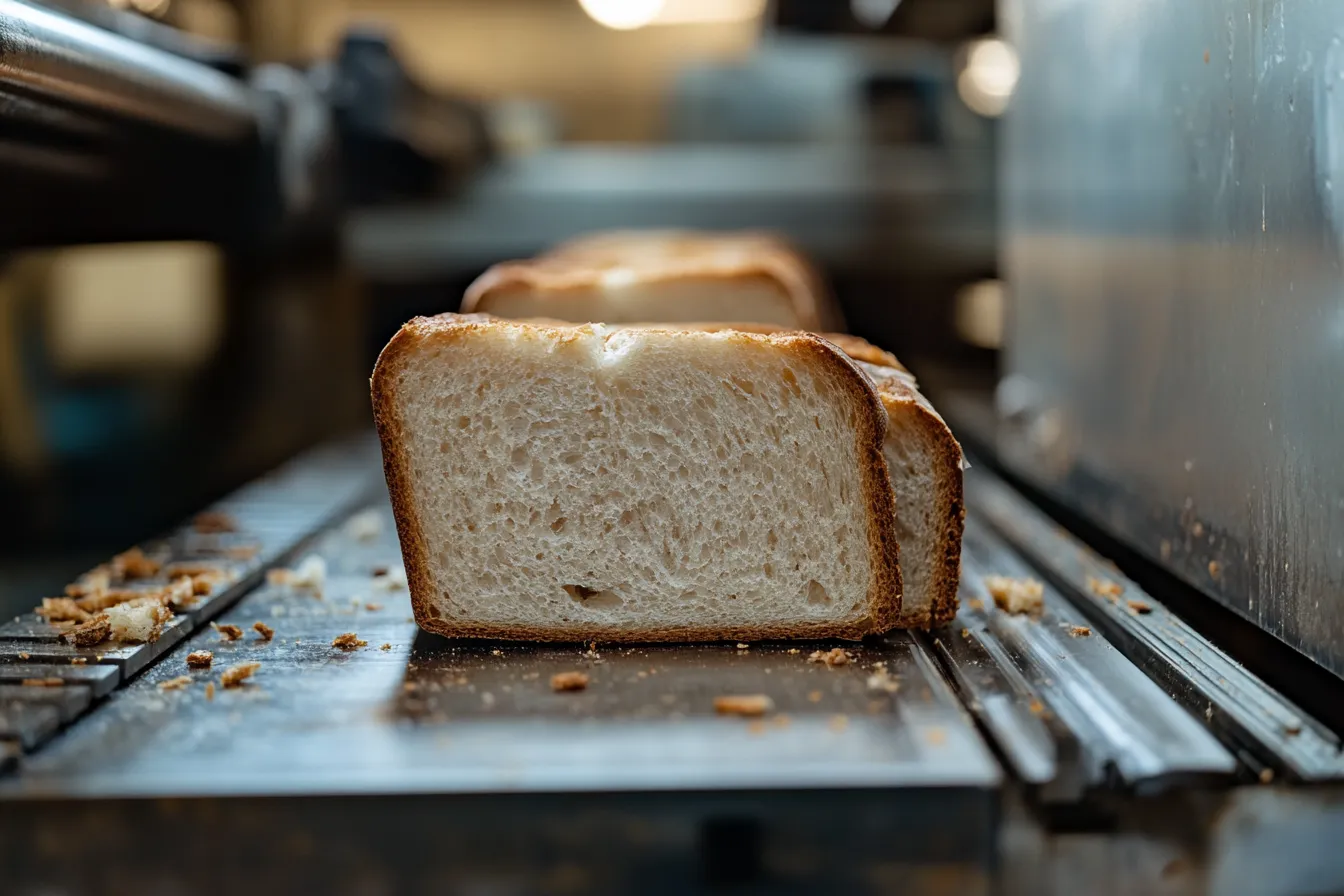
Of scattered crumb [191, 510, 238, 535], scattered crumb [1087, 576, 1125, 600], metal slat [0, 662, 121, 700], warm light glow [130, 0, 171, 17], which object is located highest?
warm light glow [130, 0, 171, 17]

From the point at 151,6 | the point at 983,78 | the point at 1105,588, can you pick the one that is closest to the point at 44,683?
the point at 1105,588

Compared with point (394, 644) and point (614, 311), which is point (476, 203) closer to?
point (614, 311)

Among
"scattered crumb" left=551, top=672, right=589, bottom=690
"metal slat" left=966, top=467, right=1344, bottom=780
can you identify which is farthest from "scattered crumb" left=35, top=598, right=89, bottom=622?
"metal slat" left=966, top=467, right=1344, bottom=780

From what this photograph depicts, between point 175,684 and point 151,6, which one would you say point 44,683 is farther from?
point 151,6

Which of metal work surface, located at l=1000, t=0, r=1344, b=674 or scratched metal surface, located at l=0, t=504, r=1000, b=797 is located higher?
metal work surface, located at l=1000, t=0, r=1344, b=674

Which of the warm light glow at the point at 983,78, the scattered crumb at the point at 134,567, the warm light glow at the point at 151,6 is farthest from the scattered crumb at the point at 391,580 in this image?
the warm light glow at the point at 983,78

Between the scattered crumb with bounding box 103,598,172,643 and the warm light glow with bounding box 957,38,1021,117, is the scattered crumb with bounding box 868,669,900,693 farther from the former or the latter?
the warm light glow with bounding box 957,38,1021,117

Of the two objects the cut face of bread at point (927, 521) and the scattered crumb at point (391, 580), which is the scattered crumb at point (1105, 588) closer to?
the cut face of bread at point (927, 521)
